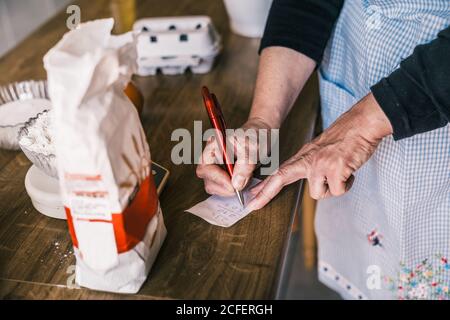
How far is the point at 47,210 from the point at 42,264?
9 cm

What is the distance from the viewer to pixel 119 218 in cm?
55

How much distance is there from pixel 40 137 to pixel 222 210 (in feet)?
0.92

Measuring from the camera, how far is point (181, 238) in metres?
0.69

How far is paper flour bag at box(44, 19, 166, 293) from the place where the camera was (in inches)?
19.4

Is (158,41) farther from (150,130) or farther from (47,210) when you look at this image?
(47,210)

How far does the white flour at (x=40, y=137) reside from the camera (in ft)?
2.31

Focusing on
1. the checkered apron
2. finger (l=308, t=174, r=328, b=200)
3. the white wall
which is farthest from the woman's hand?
the white wall

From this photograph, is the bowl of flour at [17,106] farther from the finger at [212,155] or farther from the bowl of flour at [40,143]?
the finger at [212,155]

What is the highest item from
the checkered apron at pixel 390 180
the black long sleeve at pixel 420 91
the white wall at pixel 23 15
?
the black long sleeve at pixel 420 91

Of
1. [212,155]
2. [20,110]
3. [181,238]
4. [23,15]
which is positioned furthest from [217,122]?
[23,15]

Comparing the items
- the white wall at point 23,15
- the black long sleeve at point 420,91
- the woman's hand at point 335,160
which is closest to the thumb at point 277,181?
the woman's hand at point 335,160

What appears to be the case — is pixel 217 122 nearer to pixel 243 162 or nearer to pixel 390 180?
pixel 243 162

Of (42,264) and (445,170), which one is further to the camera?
(445,170)

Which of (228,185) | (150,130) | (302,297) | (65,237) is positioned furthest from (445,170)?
(302,297)
